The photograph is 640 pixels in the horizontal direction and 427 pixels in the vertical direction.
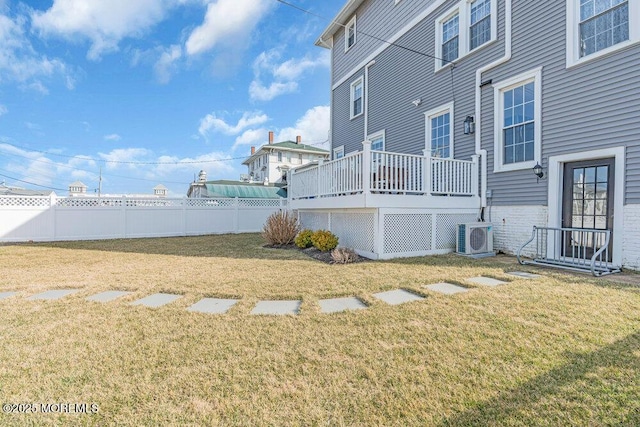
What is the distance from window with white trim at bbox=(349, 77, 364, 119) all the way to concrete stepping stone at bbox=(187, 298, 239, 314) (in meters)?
9.77

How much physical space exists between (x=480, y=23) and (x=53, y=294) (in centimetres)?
960

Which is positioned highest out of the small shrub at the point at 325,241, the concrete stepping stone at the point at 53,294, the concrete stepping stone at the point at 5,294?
the small shrub at the point at 325,241

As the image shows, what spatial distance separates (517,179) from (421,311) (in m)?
4.84

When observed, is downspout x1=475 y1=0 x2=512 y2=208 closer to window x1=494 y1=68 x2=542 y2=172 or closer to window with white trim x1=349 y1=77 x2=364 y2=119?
window x1=494 y1=68 x2=542 y2=172

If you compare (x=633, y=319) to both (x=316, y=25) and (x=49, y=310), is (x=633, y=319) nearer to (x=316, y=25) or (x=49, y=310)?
(x=49, y=310)

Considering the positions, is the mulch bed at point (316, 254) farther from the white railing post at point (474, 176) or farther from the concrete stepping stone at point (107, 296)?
the concrete stepping stone at point (107, 296)

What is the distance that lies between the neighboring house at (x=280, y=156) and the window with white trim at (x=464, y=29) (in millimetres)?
22268

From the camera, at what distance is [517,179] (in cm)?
630

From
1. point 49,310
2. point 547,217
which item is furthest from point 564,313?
point 49,310

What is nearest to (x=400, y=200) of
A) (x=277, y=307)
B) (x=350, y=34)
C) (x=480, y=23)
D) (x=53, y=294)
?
(x=277, y=307)

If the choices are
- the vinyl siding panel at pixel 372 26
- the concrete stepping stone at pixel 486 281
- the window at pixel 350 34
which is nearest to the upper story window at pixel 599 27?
the vinyl siding panel at pixel 372 26

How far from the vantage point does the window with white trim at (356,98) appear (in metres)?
11.5

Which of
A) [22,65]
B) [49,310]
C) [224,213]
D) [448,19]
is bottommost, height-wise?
[49,310]

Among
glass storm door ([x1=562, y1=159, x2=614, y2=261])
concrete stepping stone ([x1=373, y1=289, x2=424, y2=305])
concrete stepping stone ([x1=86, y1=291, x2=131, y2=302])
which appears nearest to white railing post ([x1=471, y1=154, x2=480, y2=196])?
glass storm door ([x1=562, y1=159, x2=614, y2=261])
